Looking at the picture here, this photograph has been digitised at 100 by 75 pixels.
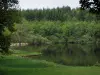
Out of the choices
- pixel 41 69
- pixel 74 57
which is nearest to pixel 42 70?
pixel 41 69

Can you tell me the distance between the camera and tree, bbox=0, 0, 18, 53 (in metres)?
31.7

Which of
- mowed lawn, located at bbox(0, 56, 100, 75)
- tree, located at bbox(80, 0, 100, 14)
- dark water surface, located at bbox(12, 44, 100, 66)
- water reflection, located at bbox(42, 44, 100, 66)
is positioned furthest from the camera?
water reflection, located at bbox(42, 44, 100, 66)

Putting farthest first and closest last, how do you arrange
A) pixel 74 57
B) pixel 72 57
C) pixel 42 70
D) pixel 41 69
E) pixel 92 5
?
pixel 74 57, pixel 72 57, pixel 41 69, pixel 42 70, pixel 92 5

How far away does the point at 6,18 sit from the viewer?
32.2 meters

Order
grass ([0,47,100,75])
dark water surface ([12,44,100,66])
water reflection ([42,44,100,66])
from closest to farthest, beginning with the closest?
grass ([0,47,100,75]) < dark water surface ([12,44,100,66]) < water reflection ([42,44,100,66])

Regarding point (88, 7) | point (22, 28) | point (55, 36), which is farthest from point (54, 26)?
point (88, 7)

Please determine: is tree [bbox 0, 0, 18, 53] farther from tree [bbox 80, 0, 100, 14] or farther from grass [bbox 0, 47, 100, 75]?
tree [bbox 80, 0, 100, 14]

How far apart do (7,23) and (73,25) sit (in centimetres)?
13424

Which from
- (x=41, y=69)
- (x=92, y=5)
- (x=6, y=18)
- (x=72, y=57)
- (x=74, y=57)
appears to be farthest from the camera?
(x=74, y=57)

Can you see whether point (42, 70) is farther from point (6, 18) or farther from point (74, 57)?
point (74, 57)

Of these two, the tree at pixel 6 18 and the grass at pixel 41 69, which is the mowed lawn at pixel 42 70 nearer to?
the grass at pixel 41 69

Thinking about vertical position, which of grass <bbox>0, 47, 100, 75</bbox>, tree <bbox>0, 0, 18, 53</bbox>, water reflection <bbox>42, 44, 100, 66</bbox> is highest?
tree <bbox>0, 0, 18, 53</bbox>

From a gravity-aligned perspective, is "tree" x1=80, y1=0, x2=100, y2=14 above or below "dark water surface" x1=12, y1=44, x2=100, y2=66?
above

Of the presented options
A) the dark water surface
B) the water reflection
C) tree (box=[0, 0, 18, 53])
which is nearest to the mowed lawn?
tree (box=[0, 0, 18, 53])
